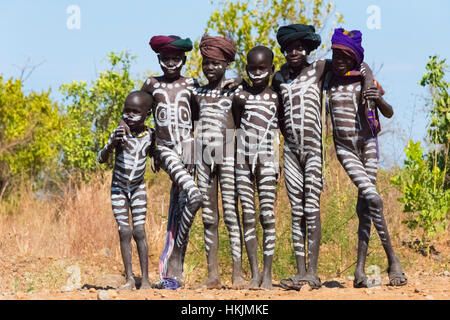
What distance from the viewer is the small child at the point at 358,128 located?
300 inches

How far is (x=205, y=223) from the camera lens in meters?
7.98

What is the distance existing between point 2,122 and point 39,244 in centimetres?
626

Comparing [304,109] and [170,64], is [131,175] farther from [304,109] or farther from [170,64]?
[304,109]

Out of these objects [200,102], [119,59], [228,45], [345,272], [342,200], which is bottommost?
[345,272]

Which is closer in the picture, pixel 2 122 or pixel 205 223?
pixel 205 223

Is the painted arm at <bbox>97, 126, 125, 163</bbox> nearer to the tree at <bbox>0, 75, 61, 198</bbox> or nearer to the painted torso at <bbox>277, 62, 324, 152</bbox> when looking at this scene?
the painted torso at <bbox>277, 62, 324, 152</bbox>

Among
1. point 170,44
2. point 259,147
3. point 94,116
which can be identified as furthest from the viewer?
point 94,116

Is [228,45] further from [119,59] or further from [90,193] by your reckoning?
[119,59]

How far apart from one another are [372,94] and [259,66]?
3.12 feet

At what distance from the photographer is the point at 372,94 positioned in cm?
750

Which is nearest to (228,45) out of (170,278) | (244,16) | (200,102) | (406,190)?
(200,102)

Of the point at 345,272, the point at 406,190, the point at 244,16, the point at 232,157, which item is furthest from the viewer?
the point at 244,16

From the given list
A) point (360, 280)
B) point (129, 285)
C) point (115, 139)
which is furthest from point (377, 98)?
point (129, 285)

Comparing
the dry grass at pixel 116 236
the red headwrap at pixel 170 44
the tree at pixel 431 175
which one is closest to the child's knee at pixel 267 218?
the red headwrap at pixel 170 44
